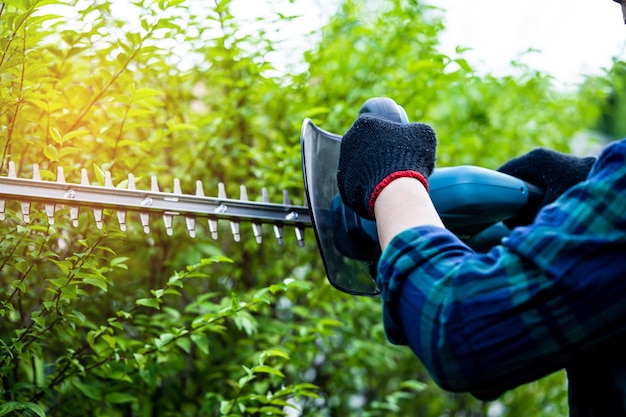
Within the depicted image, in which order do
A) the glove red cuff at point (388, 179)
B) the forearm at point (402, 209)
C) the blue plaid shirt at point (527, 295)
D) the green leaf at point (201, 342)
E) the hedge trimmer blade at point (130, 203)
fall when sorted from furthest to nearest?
the green leaf at point (201, 342)
the hedge trimmer blade at point (130, 203)
the glove red cuff at point (388, 179)
the forearm at point (402, 209)
the blue plaid shirt at point (527, 295)

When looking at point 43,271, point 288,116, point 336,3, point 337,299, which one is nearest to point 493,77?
point 336,3

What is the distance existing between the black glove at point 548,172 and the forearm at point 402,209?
678mm

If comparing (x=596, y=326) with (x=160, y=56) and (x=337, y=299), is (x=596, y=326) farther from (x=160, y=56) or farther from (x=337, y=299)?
(x=337, y=299)

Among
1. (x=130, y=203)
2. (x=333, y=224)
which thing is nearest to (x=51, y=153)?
(x=130, y=203)

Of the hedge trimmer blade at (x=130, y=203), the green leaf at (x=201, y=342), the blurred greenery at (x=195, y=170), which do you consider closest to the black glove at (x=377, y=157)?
the hedge trimmer blade at (x=130, y=203)

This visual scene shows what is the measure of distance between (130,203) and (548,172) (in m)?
1.04

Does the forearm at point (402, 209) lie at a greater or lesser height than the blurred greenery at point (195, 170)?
greater

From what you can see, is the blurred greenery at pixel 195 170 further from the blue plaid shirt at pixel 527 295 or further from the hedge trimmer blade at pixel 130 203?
the blue plaid shirt at pixel 527 295

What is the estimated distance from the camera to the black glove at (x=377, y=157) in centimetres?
118

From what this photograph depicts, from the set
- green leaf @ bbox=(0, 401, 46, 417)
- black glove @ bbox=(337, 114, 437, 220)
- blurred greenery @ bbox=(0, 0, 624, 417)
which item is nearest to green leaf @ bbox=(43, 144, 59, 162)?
blurred greenery @ bbox=(0, 0, 624, 417)

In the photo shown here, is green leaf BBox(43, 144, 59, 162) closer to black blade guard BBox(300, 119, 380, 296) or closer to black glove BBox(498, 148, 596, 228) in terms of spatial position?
black blade guard BBox(300, 119, 380, 296)

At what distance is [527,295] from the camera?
88 centimetres

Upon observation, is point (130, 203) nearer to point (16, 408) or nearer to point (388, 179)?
point (16, 408)

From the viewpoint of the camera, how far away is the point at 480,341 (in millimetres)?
901
